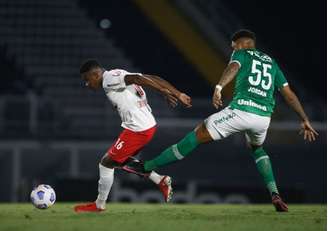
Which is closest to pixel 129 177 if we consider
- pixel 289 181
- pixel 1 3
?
pixel 289 181

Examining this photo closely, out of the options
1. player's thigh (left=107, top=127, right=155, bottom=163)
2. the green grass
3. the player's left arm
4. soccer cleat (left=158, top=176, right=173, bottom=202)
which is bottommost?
the green grass

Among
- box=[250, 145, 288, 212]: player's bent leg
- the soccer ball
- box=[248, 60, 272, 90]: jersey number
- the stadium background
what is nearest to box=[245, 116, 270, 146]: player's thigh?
box=[250, 145, 288, 212]: player's bent leg

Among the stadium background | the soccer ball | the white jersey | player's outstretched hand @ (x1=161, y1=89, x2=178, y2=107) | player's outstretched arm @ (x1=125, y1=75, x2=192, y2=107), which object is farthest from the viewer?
the stadium background

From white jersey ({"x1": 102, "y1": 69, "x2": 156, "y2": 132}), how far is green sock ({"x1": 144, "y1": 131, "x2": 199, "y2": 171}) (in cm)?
32

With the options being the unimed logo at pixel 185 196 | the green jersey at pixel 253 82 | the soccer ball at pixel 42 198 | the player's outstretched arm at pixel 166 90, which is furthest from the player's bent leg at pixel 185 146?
the unimed logo at pixel 185 196

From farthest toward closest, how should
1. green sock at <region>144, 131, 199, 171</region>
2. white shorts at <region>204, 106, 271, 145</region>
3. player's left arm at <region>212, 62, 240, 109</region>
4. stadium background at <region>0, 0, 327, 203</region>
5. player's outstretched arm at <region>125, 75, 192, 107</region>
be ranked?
stadium background at <region>0, 0, 327, 203</region>
green sock at <region>144, 131, 199, 171</region>
white shorts at <region>204, 106, 271, 145</region>
player's left arm at <region>212, 62, 240, 109</region>
player's outstretched arm at <region>125, 75, 192, 107</region>

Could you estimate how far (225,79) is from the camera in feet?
25.5

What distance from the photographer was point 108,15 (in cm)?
2095

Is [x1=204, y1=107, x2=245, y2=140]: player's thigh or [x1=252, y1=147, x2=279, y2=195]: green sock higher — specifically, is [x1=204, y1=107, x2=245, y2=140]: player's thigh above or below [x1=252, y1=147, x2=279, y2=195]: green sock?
above

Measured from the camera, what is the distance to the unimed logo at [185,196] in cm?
1394

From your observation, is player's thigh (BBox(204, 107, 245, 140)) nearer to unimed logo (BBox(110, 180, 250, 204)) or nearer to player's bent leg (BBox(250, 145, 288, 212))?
player's bent leg (BBox(250, 145, 288, 212))

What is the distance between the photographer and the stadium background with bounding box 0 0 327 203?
1536 centimetres

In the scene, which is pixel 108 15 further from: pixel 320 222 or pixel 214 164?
pixel 320 222

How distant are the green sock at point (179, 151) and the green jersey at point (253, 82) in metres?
0.50
